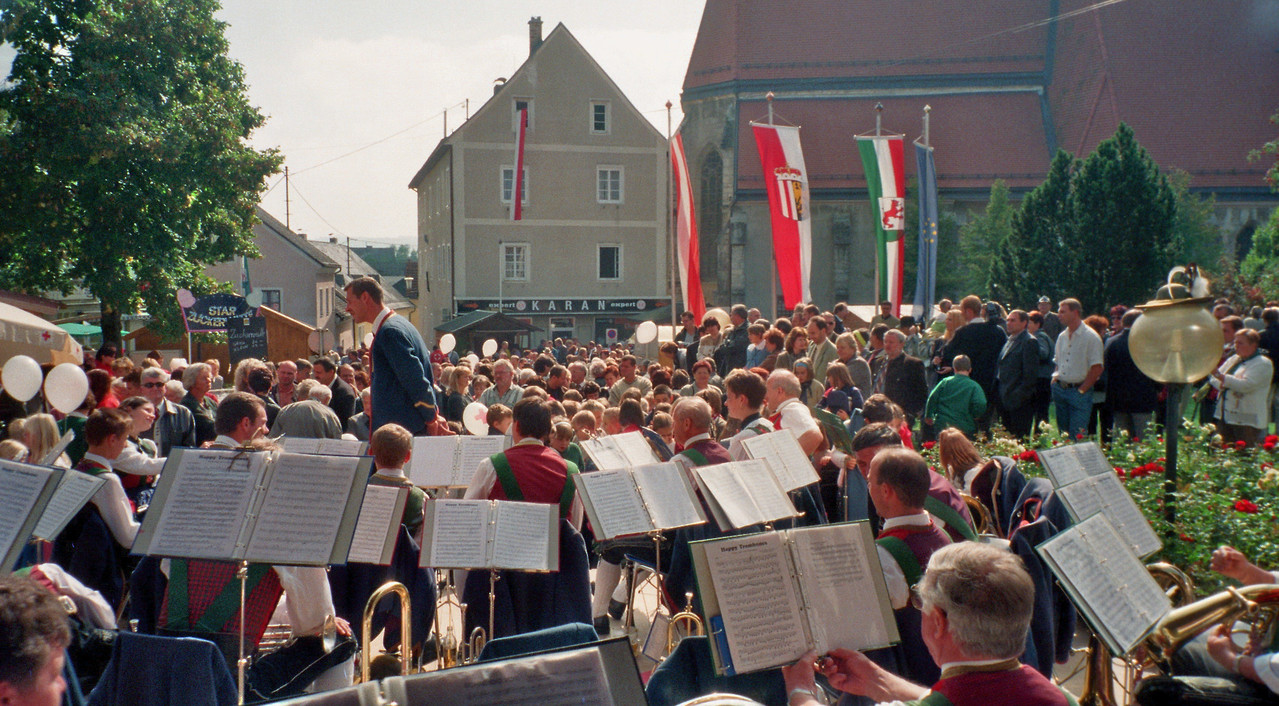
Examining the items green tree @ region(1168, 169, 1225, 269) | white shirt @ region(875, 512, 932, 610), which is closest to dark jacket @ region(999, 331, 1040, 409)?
white shirt @ region(875, 512, 932, 610)

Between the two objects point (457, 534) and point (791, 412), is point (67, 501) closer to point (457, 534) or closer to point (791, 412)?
point (457, 534)

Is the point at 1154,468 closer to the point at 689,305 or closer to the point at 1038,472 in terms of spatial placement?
the point at 1038,472

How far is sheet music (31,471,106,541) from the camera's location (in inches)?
178

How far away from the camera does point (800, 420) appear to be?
7.43 metres

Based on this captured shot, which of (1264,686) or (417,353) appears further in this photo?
(417,353)

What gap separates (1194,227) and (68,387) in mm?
33706

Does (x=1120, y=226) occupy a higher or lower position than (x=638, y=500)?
higher

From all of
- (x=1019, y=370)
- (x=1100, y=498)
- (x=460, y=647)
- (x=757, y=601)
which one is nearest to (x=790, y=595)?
(x=757, y=601)

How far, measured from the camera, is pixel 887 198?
844 inches

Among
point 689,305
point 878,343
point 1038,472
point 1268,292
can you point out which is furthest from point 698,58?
point 1038,472

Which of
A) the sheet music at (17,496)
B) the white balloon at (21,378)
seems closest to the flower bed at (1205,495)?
the sheet music at (17,496)

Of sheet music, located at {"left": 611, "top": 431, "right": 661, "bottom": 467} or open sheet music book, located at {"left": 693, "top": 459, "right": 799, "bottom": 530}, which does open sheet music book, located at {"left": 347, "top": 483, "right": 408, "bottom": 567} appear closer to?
open sheet music book, located at {"left": 693, "top": 459, "right": 799, "bottom": 530}

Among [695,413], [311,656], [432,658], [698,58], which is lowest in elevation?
[432,658]

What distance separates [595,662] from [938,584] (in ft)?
3.34
